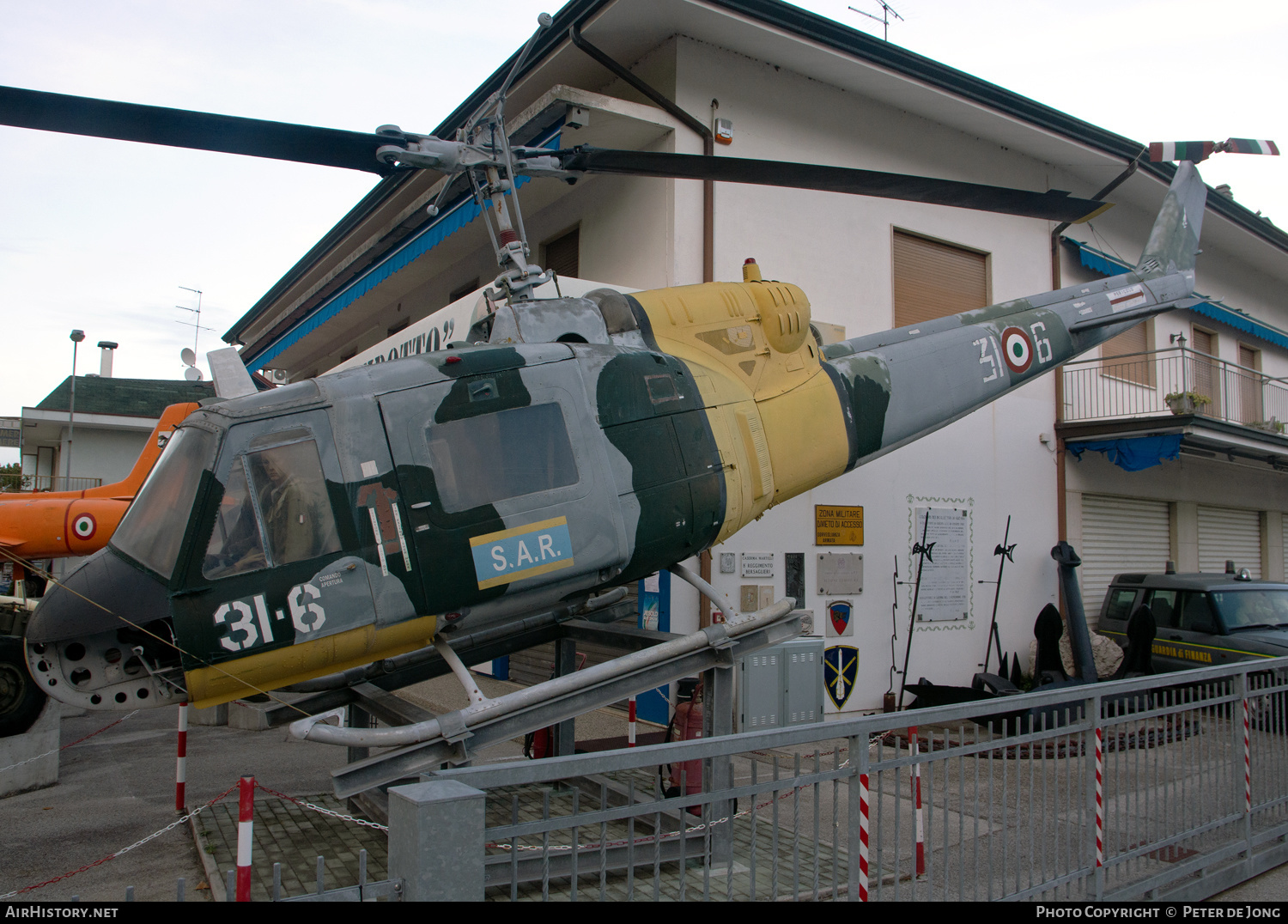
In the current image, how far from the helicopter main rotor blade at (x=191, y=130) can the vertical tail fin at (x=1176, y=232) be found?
8.93 metres

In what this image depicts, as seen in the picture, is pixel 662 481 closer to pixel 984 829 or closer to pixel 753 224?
pixel 984 829

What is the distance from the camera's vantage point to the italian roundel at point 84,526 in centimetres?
941

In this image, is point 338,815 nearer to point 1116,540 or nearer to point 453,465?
point 453,465

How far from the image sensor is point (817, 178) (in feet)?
20.9

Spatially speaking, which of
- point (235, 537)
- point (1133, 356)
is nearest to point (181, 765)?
point (235, 537)

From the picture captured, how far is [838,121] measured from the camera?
11641mm

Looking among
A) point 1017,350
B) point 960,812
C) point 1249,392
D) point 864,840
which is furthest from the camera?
point 1249,392

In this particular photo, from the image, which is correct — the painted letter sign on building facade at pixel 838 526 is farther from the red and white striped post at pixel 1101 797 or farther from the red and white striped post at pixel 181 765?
the red and white striped post at pixel 181 765

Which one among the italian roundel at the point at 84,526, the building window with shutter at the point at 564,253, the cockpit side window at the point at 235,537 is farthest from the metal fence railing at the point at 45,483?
the cockpit side window at the point at 235,537

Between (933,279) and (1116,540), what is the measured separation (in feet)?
20.8

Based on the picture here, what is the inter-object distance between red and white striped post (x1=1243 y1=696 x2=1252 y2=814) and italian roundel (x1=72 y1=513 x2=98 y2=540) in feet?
36.5

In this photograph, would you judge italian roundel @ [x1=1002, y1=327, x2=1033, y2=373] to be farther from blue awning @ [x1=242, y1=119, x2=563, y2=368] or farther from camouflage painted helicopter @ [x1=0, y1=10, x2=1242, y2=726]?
blue awning @ [x1=242, y1=119, x2=563, y2=368]

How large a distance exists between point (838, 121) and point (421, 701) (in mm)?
9673

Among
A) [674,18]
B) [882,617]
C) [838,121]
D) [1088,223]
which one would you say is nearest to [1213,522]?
[1088,223]
